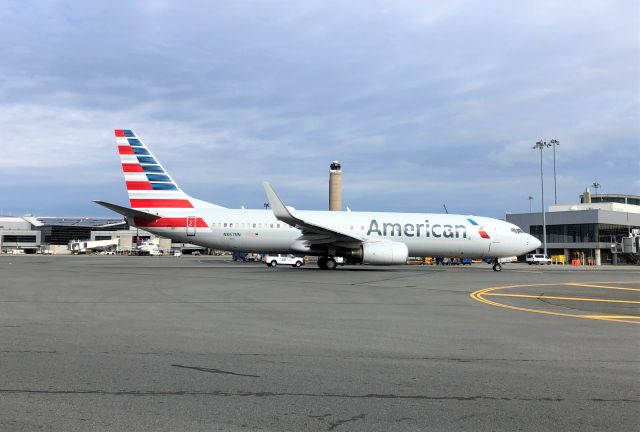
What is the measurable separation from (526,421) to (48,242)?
514 ft

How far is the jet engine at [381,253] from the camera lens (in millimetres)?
27281

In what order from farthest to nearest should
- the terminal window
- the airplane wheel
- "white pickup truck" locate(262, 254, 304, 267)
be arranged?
1. the terminal window
2. "white pickup truck" locate(262, 254, 304, 267)
3. the airplane wheel

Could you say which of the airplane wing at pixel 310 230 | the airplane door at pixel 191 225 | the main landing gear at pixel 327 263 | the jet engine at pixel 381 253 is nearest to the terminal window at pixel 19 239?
the airplane door at pixel 191 225

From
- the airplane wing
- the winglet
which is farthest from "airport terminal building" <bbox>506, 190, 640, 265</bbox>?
the winglet

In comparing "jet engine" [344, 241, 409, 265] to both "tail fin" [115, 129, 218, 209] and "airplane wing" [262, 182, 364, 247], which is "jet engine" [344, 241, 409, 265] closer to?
"airplane wing" [262, 182, 364, 247]

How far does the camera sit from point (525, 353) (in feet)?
24.3

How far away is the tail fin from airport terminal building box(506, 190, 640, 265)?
6329 centimetres

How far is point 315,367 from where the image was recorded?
21.1 feet

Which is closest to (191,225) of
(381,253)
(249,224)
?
(249,224)

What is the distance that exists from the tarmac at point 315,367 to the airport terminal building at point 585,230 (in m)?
70.6

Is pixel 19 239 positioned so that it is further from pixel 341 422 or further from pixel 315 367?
pixel 341 422

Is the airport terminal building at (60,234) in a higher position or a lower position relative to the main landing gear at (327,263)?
higher

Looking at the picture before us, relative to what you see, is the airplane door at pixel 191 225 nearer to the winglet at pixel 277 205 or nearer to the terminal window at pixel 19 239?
the winglet at pixel 277 205

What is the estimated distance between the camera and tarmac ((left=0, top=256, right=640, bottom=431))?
15.2 ft
